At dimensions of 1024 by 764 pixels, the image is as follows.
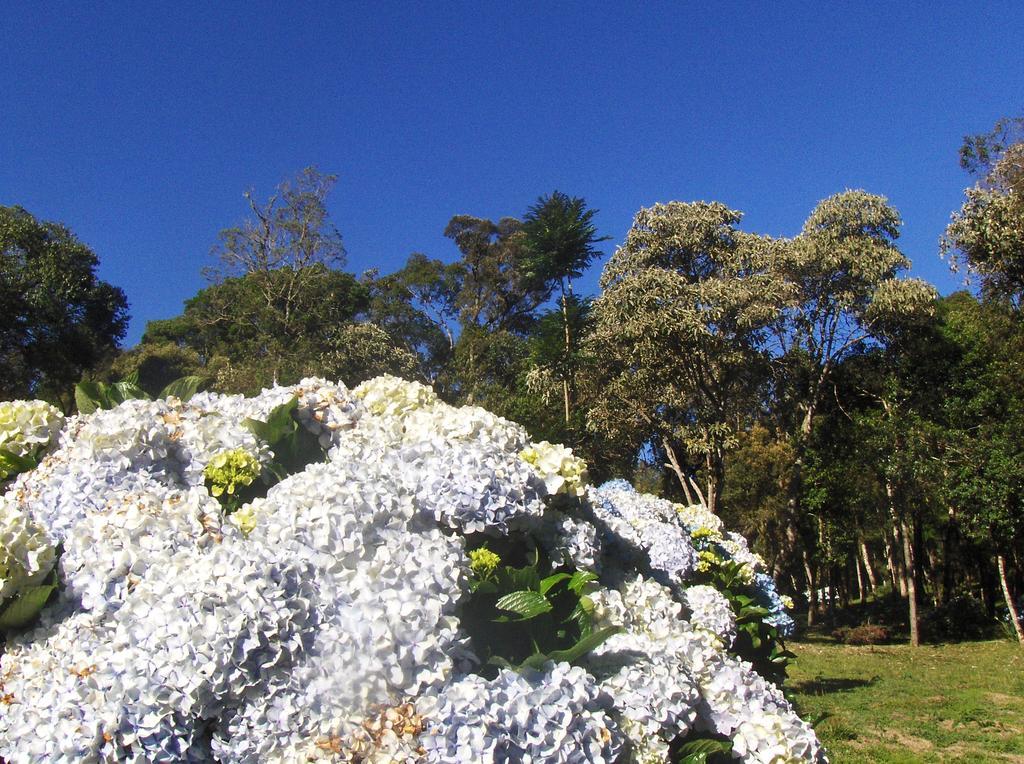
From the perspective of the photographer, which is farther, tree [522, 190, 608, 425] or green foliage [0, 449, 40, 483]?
tree [522, 190, 608, 425]

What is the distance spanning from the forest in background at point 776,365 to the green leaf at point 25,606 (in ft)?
38.6

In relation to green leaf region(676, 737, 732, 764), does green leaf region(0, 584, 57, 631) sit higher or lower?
higher

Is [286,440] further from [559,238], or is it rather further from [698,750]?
[559,238]

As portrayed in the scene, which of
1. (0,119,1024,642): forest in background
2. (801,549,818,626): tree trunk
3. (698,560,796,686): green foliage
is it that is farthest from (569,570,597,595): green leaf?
(801,549,818,626): tree trunk

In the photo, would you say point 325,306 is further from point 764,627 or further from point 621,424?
point 764,627

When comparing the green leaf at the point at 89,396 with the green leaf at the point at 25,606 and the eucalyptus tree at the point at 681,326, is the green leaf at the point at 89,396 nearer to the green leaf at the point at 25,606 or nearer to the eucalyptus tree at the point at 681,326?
the green leaf at the point at 25,606

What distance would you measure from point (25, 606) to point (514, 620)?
1.04m

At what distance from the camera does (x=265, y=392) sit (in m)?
2.16

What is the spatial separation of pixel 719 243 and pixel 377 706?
17.1 metres

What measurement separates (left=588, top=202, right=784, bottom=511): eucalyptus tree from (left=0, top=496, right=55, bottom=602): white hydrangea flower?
46.6 ft

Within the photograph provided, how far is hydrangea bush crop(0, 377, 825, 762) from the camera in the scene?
1313 millimetres

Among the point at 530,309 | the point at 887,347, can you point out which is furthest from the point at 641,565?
the point at 530,309

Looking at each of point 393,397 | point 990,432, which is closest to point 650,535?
point 393,397

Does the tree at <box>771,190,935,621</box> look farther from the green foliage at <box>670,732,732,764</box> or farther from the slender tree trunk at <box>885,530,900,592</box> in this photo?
the green foliage at <box>670,732,732,764</box>
